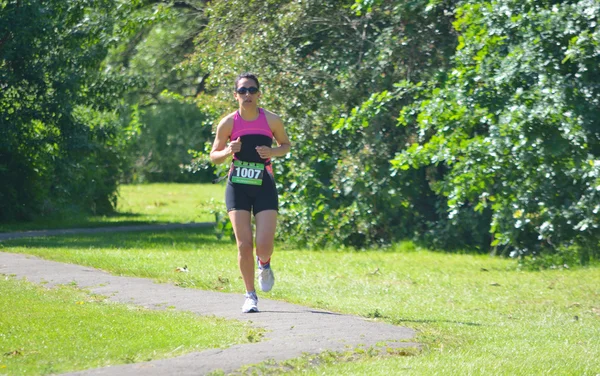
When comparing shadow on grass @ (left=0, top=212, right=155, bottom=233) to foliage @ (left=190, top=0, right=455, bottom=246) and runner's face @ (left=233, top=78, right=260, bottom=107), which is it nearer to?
foliage @ (left=190, top=0, right=455, bottom=246)

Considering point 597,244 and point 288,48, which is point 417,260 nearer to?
point 597,244

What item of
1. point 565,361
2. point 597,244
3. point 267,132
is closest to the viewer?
point 565,361

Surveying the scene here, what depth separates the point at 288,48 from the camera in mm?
16438

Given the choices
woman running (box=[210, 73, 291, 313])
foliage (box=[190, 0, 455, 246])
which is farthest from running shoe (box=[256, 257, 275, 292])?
foliage (box=[190, 0, 455, 246])

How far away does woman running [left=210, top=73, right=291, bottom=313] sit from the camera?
899 cm

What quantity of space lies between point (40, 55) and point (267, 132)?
9.90 m

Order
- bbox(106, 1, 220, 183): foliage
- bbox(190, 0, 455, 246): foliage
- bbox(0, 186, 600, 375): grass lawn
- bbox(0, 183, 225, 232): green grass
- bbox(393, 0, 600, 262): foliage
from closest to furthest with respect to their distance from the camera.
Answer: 1. bbox(0, 186, 600, 375): grass lawn
2. bbox(393, 0, 600, 262): foliage
3. bbox(190, 0, 455, 246): foliage
4. bbox(0, 183, 225, 232): green grass
5. bbox(106, 1, 220, 183): foliage

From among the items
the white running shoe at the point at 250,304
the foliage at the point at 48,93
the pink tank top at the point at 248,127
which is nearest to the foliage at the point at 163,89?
the foliage at the point at 48,93

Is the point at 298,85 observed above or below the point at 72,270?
above

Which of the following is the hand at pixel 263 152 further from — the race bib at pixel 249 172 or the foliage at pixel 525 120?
the foliage at pixel 525 120

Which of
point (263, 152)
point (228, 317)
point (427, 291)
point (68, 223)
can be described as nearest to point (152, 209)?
point (68, 223)

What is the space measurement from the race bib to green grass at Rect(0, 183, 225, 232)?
28.0 ft

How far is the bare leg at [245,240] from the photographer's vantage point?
9023 millimetres

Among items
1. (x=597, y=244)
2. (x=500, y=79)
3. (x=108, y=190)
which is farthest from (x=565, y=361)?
(x=108, y=190)
